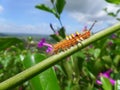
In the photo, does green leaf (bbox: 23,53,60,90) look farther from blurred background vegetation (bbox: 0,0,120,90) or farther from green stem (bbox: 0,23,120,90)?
green stem (bbox: 0,23,120,90)

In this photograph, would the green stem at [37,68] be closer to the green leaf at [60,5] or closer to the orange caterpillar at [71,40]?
the orange caterpillar at [71,40]

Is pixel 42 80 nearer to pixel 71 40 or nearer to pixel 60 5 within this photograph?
pixel 71 40

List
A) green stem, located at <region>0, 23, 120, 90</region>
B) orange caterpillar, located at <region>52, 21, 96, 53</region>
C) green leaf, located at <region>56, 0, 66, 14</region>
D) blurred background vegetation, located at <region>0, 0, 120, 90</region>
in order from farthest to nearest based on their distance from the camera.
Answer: green leaf, located at <region>56, 0, 66, 14</region> → blurred background vegetation, located at <region>0, 0, 120, 90</region> → orange caterpillar, located at <region>52, 21, 96, 53</region> → green stem, located at <region>0, 23, 120, 90</region>

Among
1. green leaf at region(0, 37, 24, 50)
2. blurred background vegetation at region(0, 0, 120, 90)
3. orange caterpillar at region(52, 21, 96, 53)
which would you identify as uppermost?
green leaf at region(0, 37, 24, 50)

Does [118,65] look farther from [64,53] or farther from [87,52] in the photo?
[64,53]

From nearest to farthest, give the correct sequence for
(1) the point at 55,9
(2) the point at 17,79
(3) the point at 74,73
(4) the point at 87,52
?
(2) the point at 17,79 < (1) the point at 55,9 < (3) the point at 74,73 < (4) the point at 87,52

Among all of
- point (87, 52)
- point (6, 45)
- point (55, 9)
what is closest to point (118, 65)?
point (87, 52)

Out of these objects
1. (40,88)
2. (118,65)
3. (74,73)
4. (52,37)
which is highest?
(40,88)

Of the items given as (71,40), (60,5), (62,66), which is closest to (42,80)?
(71,40)

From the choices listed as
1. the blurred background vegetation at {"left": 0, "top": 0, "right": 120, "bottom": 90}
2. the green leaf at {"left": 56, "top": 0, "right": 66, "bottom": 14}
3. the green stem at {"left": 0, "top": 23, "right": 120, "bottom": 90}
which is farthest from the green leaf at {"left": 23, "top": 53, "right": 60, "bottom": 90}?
the green leaf at {"left": 56, "top": 0, "right": 66, "bottom": 14}

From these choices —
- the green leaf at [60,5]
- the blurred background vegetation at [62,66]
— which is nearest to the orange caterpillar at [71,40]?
the blurred background vegetation at [62,66]

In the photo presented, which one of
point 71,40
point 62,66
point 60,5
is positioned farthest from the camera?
point 62,66
